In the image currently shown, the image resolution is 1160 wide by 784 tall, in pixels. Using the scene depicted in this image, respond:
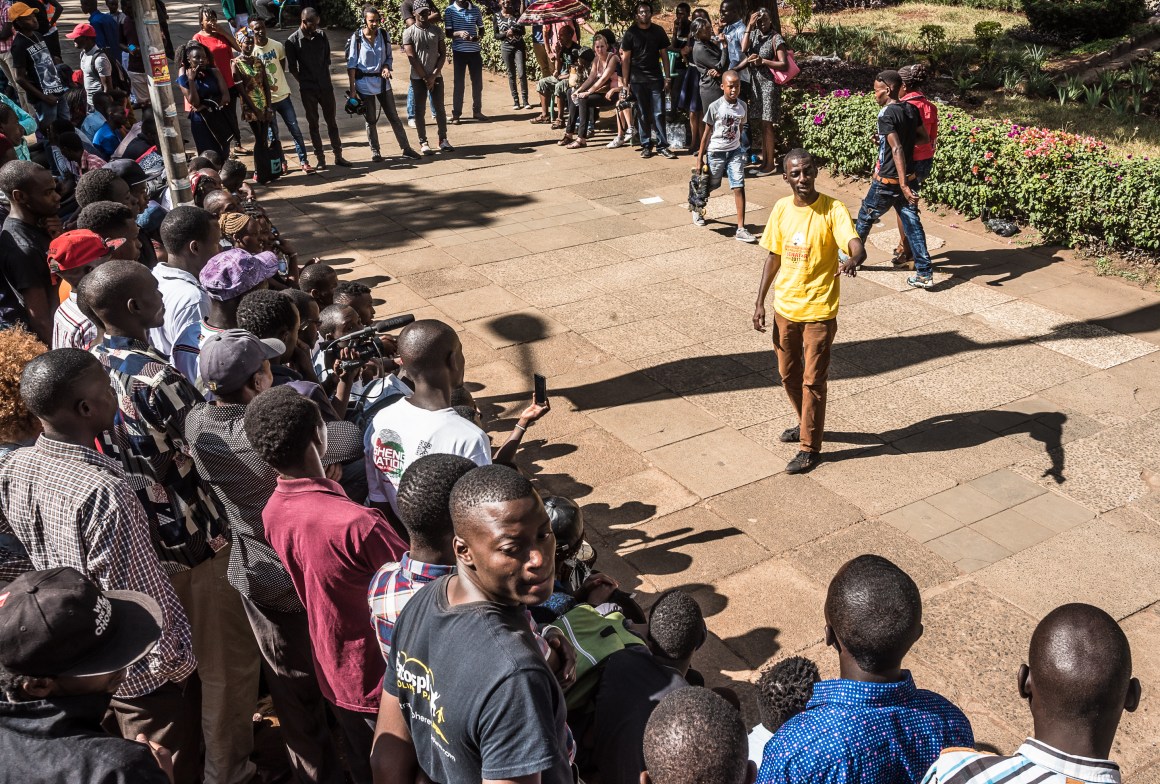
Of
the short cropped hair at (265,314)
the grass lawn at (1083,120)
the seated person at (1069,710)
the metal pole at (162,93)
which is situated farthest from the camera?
the grass lawn at (1083,120)

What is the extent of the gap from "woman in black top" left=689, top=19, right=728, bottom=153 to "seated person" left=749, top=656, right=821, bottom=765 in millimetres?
9638

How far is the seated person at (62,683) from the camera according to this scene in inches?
91.4

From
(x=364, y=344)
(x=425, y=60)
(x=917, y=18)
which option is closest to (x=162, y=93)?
(x=364, y=344)

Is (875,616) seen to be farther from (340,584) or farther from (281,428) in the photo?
(281,428)

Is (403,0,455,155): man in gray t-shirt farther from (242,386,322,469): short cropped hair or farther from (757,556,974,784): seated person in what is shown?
(757,556,974,784): seated person

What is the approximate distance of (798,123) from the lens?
12.7 metres

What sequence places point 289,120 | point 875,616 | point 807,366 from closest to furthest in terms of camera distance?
point 875,616
point 807,366
point 289,120

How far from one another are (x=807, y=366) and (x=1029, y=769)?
4.06 meters

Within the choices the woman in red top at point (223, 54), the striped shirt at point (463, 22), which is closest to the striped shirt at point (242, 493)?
the woman in red top at point (223, 54)

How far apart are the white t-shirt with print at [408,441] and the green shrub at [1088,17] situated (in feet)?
61.7

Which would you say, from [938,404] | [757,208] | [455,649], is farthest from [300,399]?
[757,208]

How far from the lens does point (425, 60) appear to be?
13156 millimetres

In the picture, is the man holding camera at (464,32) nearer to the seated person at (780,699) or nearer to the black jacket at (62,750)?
the seated person at (780,699)

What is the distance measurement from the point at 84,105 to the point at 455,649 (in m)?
10.6
